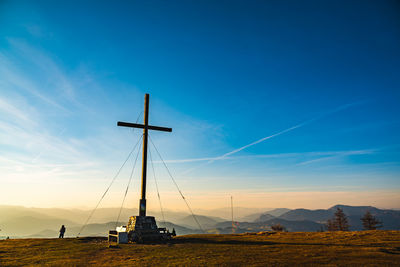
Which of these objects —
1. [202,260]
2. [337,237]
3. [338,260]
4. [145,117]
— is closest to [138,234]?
[202,260]

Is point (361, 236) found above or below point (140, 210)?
below

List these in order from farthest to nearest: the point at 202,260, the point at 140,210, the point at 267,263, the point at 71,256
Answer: the point at 140,210, the point at 71,256, the point at 202,260, the point at 267,263

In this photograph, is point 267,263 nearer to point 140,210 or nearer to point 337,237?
point 337,237

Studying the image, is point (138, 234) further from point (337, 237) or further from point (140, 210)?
point (337, 237)

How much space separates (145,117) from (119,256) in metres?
16.8

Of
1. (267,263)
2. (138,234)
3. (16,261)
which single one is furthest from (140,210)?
(267,263)

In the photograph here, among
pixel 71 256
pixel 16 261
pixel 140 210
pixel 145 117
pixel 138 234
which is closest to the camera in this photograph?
pixel 16 261

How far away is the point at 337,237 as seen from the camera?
73.5 ft

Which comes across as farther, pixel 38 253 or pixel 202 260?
pixel 38 253

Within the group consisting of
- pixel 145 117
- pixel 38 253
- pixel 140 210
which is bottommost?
pixel 38 253

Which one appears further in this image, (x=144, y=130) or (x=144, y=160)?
(x=144, y=130)

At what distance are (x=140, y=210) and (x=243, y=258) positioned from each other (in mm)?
14496

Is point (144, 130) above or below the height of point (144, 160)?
above

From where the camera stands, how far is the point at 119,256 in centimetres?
1506
